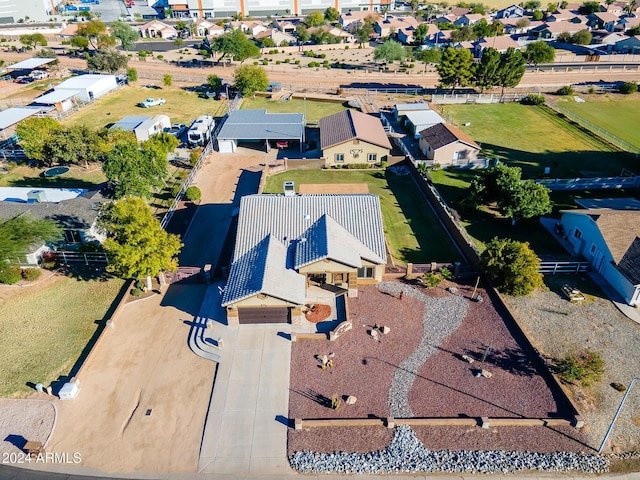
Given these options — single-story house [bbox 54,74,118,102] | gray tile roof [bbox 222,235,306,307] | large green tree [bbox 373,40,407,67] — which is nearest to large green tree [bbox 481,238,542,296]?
gray tile roof [bbox 222,235,306,307]

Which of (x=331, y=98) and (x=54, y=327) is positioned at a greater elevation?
(x=331, y=98)

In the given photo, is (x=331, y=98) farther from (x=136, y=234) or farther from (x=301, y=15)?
(x=301, y=15)

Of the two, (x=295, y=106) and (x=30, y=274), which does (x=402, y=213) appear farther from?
(x=295, y=106)

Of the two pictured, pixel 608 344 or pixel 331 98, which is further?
pixel 331 98

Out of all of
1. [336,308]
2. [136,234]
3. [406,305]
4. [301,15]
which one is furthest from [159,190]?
[301,15]

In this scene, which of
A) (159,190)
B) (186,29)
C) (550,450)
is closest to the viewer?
(550,450)

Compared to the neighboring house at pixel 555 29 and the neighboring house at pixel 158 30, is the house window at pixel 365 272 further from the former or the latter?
the neighboring house at pixel 158 30
